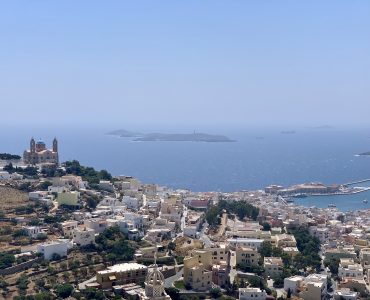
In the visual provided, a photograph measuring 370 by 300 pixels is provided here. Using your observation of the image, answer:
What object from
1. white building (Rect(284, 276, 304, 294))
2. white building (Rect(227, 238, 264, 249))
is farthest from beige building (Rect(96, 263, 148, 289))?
white building (Rect(227, 238, 264, 249))

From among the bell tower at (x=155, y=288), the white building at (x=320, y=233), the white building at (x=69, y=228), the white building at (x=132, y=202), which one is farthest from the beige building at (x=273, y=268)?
the white building at (x=132, y=202)

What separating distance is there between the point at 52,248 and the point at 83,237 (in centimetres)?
207

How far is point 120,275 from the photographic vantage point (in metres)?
22.6

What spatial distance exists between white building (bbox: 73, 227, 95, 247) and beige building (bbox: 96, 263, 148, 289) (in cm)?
392

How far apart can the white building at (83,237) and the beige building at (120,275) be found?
3.92m

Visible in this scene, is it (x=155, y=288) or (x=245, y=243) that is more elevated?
(x=155, y=288)

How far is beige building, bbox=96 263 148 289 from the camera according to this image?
22.4m

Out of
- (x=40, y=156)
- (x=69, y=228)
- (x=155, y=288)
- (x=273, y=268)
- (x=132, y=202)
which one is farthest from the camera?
(x=40, y=156)

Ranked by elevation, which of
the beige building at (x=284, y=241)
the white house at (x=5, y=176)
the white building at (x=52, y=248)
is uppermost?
the white house at (x=5, y=176)

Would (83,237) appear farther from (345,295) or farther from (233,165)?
(233,165)

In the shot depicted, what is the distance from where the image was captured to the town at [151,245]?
22.8m

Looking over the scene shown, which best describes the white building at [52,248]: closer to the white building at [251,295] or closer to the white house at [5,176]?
the white building at [251,295]

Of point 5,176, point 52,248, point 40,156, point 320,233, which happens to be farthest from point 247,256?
point 40,156

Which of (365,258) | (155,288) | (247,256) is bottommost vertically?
(365,258)
